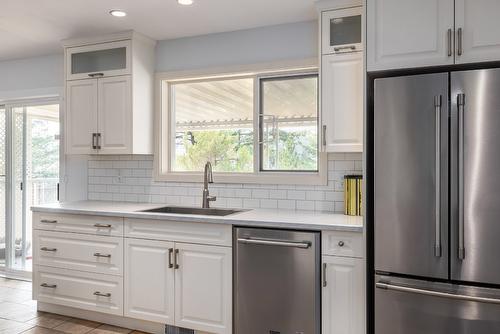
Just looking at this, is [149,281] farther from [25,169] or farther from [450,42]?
[450,42]

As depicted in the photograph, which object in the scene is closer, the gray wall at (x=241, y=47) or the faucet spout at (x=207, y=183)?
the gray wall at (x=241, y=47)

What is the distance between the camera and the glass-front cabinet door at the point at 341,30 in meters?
2.82

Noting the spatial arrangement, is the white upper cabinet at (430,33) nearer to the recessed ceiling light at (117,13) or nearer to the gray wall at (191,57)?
the gray wall at (191,57)

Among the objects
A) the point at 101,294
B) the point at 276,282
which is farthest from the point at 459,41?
the point at 101,294

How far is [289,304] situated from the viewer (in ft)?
8.61

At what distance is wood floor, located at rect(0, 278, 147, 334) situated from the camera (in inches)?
125

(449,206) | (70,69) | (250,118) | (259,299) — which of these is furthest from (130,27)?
(449,206)

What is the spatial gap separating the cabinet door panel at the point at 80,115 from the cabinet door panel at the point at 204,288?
1486 mm

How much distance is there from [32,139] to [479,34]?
433 cm

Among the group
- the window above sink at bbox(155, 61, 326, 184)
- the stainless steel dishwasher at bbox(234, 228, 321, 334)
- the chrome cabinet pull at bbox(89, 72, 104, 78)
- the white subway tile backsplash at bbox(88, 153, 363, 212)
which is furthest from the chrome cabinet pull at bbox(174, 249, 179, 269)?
the chrome cabinet pull at bbox(89, 72, 104, 78)

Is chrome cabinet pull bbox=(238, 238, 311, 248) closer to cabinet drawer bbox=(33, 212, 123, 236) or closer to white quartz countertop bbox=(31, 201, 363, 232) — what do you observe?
white quartz countertop bbox=(31, 201, 363, 232)

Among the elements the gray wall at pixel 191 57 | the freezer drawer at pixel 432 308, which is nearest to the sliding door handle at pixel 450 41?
the gray wall at pixel 191 57

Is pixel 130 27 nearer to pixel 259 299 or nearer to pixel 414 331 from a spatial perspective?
pixel 259 299

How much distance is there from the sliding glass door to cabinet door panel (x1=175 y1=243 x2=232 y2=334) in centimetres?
218
